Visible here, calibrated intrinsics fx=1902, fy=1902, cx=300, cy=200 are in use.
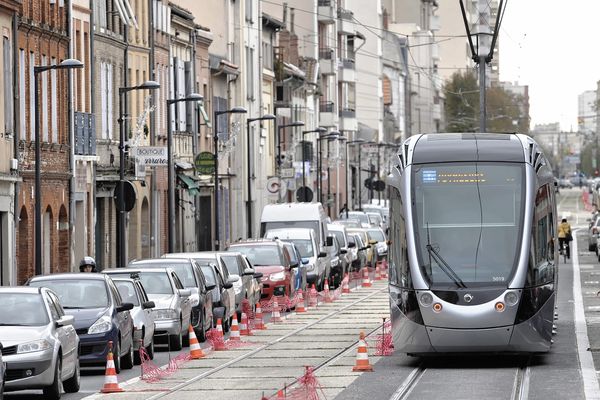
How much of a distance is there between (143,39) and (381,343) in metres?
36.1

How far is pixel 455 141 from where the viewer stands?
27.2 metres

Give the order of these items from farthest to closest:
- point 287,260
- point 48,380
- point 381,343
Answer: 1. point 287,260
2. point 381,343
3. point 48,380

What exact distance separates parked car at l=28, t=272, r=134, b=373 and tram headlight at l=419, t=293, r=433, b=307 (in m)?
4.46

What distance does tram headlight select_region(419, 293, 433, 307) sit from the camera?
25547 millimetres

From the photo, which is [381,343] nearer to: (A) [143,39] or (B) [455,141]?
(B) [455,141]

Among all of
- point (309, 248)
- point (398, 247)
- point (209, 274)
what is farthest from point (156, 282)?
point (309, 248)

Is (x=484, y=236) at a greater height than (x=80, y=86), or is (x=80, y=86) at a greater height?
(x=80, y=86)

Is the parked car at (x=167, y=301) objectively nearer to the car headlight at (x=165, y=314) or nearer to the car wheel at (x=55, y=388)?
the car headlight at (x=165, y=314)

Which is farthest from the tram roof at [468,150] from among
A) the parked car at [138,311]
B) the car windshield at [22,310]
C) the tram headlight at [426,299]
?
the car windshield at [22,310]

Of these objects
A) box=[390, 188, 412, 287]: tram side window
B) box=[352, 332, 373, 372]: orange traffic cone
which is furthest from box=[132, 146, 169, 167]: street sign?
box=[352, 332, 373, 372]: orange traffic cone

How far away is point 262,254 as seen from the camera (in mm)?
47438

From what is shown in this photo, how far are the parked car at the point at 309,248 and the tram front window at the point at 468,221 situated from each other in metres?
26.3

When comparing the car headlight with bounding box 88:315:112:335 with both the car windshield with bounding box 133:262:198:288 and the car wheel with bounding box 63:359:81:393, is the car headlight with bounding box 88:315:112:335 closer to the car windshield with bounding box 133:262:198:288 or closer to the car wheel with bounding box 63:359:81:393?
the car wheel with bounding box 63:359:81:393

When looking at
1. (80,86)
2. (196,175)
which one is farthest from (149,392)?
(196,175)
